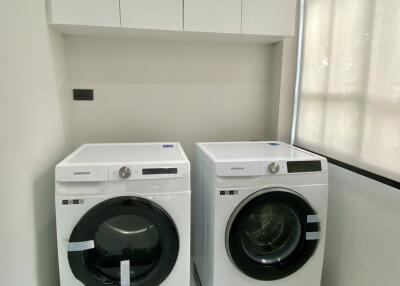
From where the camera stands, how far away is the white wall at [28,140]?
125 cm

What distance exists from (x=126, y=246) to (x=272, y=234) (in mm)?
859

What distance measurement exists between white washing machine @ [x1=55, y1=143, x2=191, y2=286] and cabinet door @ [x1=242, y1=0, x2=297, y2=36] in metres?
1.02

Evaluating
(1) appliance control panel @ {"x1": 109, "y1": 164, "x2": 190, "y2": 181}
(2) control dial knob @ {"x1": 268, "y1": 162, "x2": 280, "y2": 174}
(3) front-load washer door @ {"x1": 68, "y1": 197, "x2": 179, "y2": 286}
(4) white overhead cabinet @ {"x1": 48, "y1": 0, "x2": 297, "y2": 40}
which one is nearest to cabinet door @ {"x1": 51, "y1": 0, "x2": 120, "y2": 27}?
(4) white overhead cabinet @ {"x1": 48, "y1": 0, "x2": 297, "y2": 40}

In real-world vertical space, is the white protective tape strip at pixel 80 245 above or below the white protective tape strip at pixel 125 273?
above

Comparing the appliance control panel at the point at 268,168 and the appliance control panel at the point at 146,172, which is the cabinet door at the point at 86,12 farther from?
the appliance control panel at the point at 268,168

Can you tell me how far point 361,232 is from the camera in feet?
5.47

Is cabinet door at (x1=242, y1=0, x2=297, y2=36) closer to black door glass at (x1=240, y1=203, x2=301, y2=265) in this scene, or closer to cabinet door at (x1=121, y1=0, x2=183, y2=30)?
cabinet door at (x1=121, y1=0, x2=183, y2=30)

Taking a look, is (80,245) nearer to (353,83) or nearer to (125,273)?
(125,273)

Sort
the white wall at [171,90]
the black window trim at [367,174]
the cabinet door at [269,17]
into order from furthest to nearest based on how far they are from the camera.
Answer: the white wall at [171,90], the cabinet door at [269,17], the black window trim at [367,174]

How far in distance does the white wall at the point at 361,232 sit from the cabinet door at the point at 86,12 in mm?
1643

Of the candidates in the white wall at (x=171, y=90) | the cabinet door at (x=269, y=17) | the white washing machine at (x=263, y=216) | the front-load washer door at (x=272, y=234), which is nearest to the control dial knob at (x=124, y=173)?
the white washing machine at (x=263, y=216)

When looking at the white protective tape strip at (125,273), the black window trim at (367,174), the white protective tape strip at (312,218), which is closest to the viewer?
the black window trim at (367,174)

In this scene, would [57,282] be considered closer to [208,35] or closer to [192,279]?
[192,279]

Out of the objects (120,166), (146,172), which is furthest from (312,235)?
(120,166)
